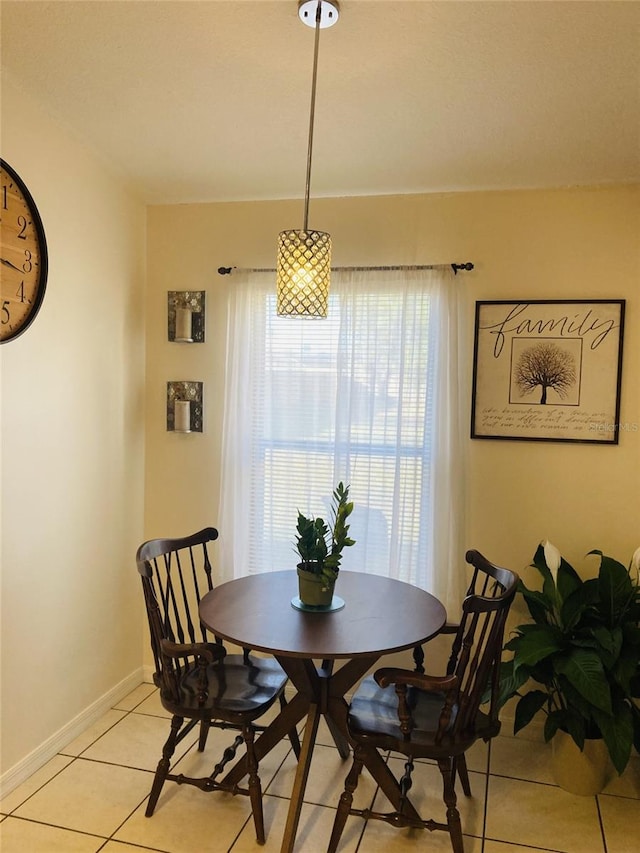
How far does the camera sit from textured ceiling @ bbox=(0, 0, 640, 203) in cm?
178

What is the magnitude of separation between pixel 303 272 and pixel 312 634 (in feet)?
3.79

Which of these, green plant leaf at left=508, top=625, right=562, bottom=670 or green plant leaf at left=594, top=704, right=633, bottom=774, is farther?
green plant leaf at left=508, top=625, right=562, bottom=670

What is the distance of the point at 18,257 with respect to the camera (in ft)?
7.86

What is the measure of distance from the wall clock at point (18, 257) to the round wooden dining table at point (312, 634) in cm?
126

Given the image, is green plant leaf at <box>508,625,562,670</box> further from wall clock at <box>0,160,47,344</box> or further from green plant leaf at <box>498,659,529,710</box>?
wall clock at <box>0,160,47,344</box>

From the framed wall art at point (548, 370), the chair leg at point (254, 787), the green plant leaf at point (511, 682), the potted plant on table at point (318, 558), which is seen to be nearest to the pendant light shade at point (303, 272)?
the potted plant on table at point (318, 558)

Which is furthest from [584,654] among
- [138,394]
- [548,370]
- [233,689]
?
[138,394]

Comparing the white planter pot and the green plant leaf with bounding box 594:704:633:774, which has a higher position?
the green plant leaf with bounding box 594:704:633:774

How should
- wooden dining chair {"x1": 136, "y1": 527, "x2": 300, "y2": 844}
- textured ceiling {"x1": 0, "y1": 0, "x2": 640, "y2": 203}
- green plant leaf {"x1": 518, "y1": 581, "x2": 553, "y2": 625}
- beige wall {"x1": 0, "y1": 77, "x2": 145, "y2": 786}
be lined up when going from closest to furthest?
1. textured ceiling {"x1": 0, "y1": 0, "x2": 640, "y2": 203}
2. wooden dining chair {"x1": 136, "y1": 527, "x2": 300, "y2": 844}
3. beige wall {"x1": 0, "y1": 77, "x2": 145, "y2": 786}
4. green plant leaf {"x1": 518, "y1": 581, "x2": 553, "y2": 625}

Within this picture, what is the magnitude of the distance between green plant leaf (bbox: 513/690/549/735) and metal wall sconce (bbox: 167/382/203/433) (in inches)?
76.1

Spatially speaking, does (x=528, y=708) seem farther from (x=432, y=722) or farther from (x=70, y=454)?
(x=70, y=454)

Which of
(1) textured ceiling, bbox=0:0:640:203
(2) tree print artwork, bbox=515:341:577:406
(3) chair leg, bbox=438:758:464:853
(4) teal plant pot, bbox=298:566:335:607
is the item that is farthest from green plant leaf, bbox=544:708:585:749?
(1) textured ceiling, bbox=0:0:640:203

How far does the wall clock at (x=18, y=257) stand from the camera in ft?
7.59

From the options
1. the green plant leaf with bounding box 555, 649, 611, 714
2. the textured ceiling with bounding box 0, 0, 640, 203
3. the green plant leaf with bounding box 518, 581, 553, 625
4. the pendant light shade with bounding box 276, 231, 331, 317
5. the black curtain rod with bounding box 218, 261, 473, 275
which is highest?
the textured ceiling with bounding box 0, 0, 640, 203
